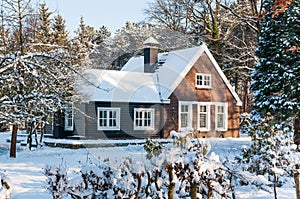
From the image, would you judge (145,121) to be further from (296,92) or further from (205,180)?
(205,180)

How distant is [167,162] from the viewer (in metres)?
4.41

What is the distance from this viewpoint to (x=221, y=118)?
21609 millimetres

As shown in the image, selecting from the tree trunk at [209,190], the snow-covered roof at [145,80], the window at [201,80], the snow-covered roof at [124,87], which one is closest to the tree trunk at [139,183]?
the tree trunk at [209,190]

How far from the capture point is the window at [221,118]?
21.5 meters

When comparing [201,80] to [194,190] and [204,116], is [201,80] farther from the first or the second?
[194,190]

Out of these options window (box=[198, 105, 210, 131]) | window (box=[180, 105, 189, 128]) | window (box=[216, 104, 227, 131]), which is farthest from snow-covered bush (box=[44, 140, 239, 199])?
window (box=[216, 104, 227, 131])

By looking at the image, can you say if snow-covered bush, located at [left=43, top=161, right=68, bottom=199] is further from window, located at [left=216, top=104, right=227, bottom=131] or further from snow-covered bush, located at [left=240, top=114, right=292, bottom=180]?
window, located at [left=216, top=104, right=227, bottom=131]

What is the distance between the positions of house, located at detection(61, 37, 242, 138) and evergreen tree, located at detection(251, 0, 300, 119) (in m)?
3.80

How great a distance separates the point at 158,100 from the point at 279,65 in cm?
669

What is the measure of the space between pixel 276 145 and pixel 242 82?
2472 cm

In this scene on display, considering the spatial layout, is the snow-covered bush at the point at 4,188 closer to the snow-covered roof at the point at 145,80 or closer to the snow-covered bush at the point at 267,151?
the snow-covered bush at the point at 267,151

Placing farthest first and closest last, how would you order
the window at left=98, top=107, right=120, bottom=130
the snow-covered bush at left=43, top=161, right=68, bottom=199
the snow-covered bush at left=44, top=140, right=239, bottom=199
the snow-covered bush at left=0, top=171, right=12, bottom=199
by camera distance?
the window at left=98, top=107, right=120, bottom=130, the snow-covered bush at left=43, top=161, right=68, bottom=199, the snow-covered bush at left=0, top=171, right=12, bottom=199, the snow-covered bush at left=44, top=140, right=239, bottom=199

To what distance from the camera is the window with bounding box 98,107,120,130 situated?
18.1 m

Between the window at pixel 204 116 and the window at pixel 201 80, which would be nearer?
the window at pixel 204 116
